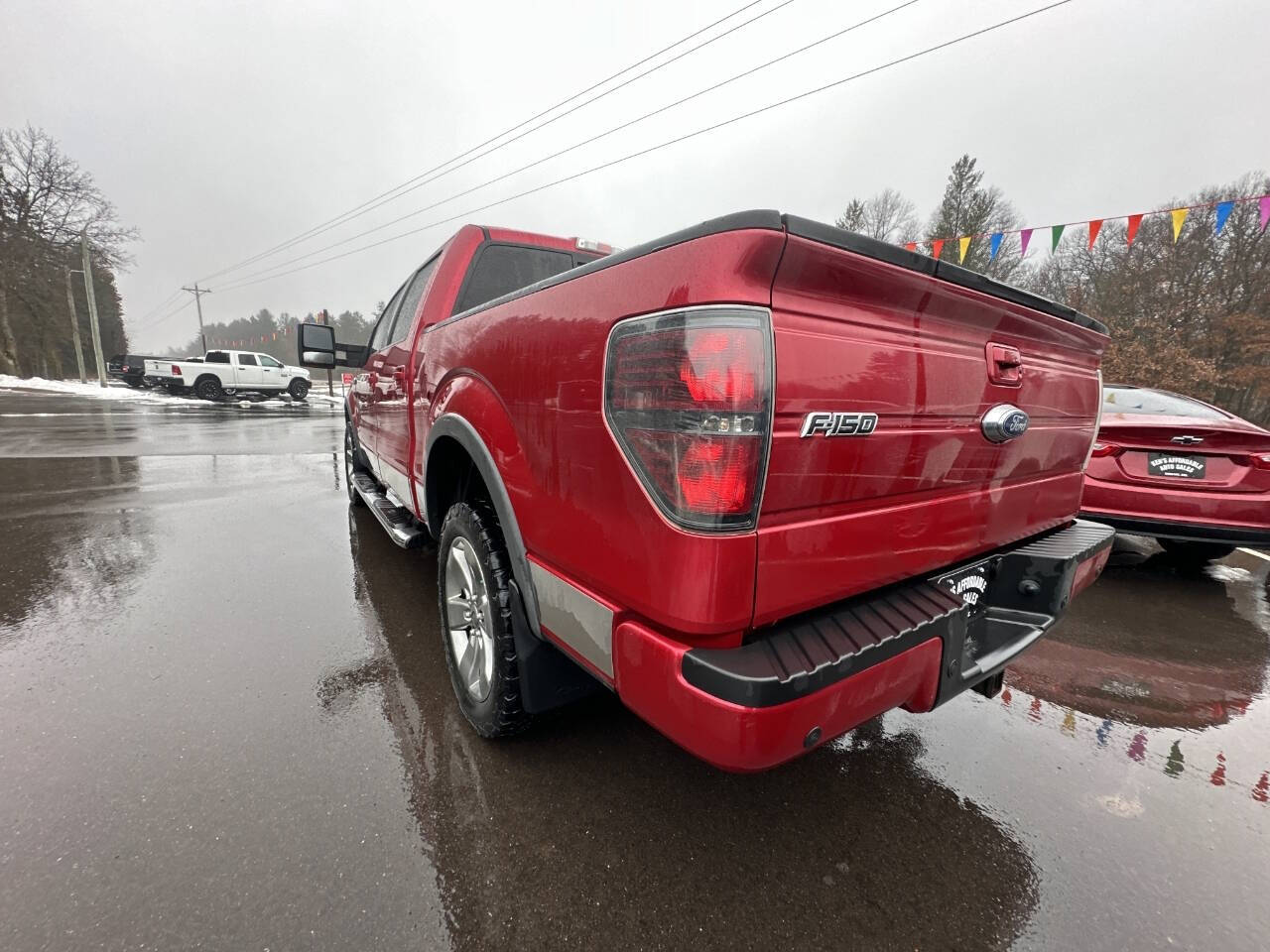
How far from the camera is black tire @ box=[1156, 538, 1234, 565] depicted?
432 centimetres

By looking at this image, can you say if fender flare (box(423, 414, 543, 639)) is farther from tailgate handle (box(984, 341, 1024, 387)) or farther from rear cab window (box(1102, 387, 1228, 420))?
rear cab window (box(1102, 387, 1228, 420))

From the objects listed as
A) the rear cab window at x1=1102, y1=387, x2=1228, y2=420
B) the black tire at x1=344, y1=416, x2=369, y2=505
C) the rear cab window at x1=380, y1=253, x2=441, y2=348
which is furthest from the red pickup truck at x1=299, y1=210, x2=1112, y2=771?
the black tire at x1=344, y1=416, x2=369, y2=505

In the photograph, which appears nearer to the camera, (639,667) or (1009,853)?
(639,667)

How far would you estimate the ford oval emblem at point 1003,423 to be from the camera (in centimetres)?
160

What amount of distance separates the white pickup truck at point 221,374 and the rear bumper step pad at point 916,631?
28.3 metres

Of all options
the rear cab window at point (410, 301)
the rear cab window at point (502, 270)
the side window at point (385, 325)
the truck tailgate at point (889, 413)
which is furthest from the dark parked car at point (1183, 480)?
the side window at point (385, 325)

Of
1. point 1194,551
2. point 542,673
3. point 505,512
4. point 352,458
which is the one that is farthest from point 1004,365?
point 352,458

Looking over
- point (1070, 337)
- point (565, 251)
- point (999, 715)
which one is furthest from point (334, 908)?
point (565, 251)

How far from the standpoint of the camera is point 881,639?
1301 millimetres

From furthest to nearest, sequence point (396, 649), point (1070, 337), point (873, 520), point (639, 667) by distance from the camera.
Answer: point (396, 649) < point (1070, 337) < point (873, 520) < point (639, 667)

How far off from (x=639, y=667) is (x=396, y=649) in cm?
214

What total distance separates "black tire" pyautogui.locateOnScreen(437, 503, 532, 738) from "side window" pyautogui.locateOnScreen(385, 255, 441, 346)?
1.69m

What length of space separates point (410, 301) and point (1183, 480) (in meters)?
5.28

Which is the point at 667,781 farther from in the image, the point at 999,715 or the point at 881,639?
the point at 999,715
